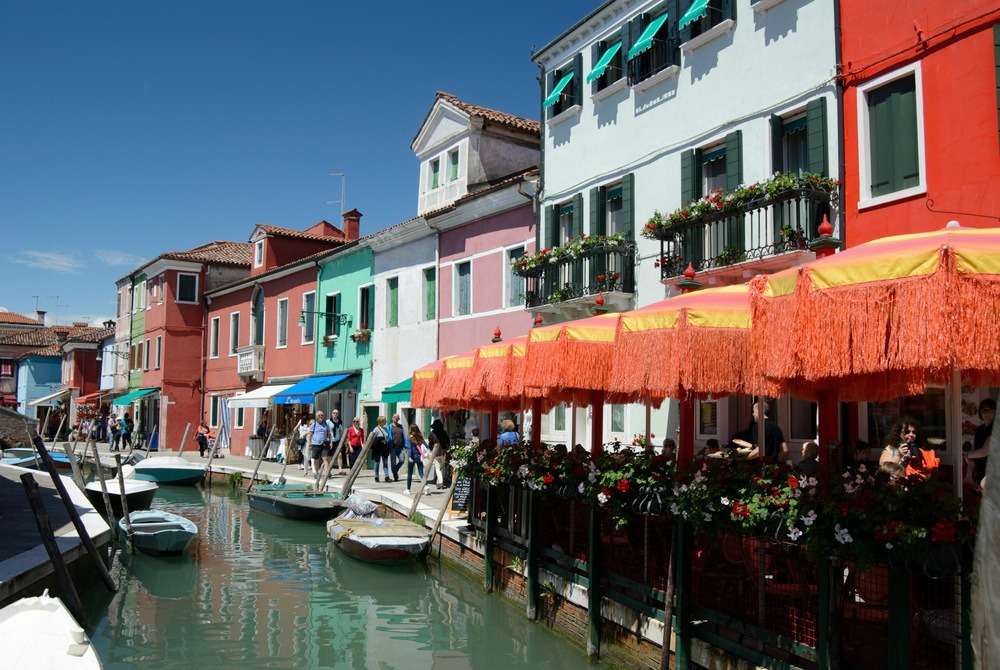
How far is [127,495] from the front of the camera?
18.7 metres

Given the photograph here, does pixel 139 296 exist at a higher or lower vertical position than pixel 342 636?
higher

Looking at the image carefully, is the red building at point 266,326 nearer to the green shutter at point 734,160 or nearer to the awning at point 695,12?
Answer: the awning at point 695,12

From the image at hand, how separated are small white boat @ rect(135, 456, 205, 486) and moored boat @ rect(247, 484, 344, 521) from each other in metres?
6.64

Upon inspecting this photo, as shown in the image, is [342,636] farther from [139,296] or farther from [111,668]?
[139,296]

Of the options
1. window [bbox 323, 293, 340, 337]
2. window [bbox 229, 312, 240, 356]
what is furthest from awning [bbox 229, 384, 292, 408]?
window [bbox 229, 312, 240, 356]

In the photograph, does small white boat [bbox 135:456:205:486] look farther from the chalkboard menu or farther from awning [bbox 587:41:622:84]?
awning [bbox 587:41:622:84]

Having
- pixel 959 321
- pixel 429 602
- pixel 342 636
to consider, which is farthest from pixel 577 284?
pixel 959 321

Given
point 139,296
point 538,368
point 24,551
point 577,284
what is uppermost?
point 139,296

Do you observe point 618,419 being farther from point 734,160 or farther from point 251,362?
point 251,362

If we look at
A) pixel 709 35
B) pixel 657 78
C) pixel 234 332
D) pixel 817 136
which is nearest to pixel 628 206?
pixel 657 78

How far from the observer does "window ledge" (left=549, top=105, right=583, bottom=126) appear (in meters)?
17.2

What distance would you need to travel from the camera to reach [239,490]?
82.4 ft

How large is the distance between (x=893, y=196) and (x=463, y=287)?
40.8 feet

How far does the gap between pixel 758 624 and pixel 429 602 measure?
21.0ft
